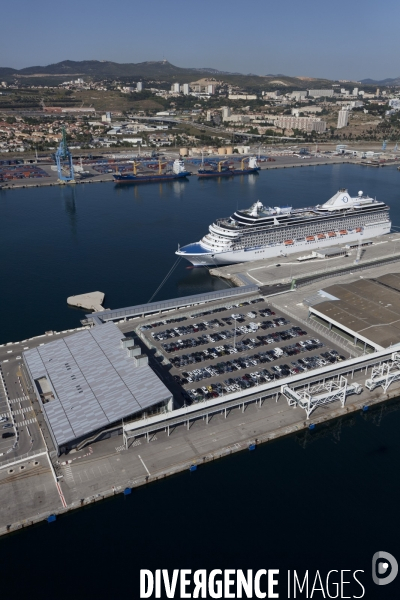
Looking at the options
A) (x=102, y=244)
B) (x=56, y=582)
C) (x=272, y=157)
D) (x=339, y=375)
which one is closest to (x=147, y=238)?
(x=102, y=244)

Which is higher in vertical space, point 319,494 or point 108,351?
point 108,351

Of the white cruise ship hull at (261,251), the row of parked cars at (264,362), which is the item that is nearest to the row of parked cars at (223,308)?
the row of parked cars at (264,362)

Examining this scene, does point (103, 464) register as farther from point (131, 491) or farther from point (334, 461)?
point (334, 461)

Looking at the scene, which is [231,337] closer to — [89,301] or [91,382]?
[91,382]

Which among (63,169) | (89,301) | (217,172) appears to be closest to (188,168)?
(217,172)

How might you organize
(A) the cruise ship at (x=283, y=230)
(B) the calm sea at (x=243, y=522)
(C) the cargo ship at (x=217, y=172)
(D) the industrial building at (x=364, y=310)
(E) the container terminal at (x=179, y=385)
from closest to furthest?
(B) the calm sea at (x=243, y=522), (E) the container terminal at (x=179, y=385), (D) the industrial building at (x=364, y=310), (A) the cruise ship at (x=283, y=230), (C) the cargo ship at (x=217, y=172)

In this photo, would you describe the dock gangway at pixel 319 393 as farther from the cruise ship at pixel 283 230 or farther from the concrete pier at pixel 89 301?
the cruise ship at pixel 283 230
